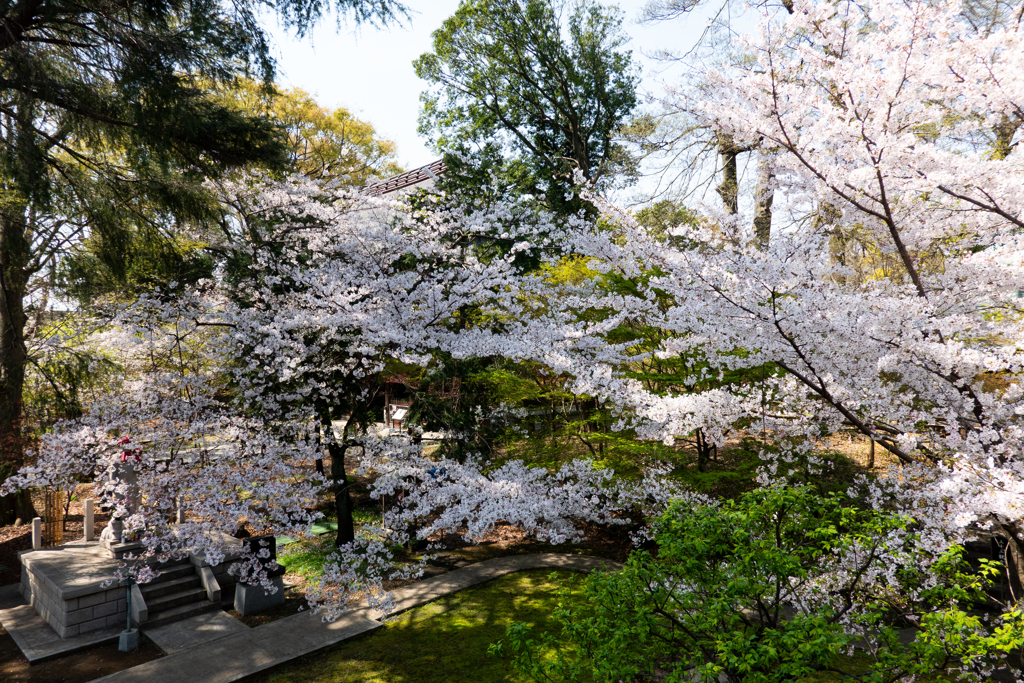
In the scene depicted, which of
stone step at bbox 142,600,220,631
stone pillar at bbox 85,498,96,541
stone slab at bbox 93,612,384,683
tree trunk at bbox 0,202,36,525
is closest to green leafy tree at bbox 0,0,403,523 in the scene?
tree trunk at bbox 0,202,36,525

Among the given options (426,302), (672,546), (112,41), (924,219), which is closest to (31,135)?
(112,41)

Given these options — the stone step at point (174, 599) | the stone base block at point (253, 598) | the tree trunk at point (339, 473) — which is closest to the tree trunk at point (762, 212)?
the tree trunk at point (339, 473)

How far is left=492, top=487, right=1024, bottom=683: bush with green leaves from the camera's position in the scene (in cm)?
349

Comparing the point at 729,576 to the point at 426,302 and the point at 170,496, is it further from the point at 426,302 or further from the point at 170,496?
the point at 170,496

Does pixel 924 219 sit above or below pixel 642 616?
above

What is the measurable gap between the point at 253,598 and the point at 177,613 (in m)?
1.20

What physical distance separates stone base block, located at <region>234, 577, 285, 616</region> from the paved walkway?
65 centimetres

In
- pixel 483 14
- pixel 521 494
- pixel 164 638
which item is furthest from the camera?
pixel 483 14

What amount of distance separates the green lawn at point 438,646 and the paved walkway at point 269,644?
184mm

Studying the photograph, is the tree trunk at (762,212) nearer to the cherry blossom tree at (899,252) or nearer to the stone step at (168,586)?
the cherry blossom tree at (899,252)

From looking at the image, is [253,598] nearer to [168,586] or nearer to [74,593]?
[168,586]

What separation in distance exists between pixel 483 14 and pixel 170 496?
1850 cm

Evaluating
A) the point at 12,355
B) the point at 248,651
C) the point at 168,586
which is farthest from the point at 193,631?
the point at 12,355

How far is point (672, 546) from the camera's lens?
4.18 meters
